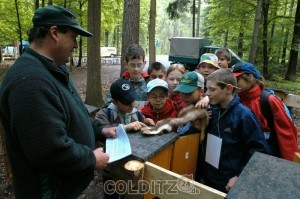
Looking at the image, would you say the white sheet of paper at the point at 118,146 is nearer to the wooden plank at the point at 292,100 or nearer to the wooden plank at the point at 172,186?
the wooden plank at the point at 172,186

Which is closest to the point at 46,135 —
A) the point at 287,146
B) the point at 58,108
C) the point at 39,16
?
the point at 58,108

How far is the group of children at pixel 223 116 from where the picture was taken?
2.32m

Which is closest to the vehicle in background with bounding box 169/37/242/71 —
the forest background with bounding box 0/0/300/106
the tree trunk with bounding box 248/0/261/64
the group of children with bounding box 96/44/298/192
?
the forest background with bounding box 0/0/300/106

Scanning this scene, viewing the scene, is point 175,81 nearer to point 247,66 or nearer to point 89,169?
point 247,66

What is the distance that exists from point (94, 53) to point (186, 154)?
21.2 feet

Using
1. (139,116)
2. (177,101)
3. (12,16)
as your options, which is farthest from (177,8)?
(139,116)

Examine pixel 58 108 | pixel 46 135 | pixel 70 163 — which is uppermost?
pixel 58 108

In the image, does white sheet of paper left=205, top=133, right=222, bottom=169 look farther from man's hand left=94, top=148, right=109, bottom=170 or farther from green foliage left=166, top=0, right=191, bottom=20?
green foliage left=166, top=0, right=191, bottom=20

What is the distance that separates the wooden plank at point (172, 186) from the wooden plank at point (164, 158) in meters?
0.16

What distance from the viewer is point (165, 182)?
1.71m

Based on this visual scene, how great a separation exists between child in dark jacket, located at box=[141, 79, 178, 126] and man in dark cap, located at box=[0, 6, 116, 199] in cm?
134

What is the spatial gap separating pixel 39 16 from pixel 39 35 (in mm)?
121

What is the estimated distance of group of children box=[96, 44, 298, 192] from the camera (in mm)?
2318

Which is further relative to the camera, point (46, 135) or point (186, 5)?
point (186, 5)
